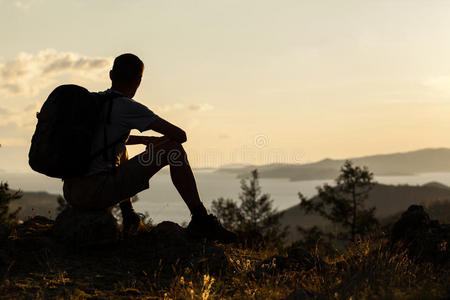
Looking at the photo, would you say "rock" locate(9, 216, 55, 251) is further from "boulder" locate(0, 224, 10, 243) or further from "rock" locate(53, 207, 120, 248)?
"rock" locate(53, 207, 120, 248)

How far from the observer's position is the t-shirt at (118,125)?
16.0ft

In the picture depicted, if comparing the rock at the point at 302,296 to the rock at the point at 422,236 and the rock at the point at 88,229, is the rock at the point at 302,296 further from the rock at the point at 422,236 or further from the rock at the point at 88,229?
the rock at the point at 422,236

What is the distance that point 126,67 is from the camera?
5129 mm

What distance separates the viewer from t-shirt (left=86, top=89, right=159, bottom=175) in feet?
16.0

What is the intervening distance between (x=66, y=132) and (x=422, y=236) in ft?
19.4

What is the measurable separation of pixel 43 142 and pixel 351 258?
390 centimetres

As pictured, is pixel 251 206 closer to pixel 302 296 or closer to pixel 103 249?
pixel 103 249

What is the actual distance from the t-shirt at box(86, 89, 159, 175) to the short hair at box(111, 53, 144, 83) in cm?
18

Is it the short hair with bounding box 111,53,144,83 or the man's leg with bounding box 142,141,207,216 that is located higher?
the short hair with bounding box 111,53,144,83

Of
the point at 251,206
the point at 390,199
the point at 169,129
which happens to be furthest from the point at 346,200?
the point at 390,199

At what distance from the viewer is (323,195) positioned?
113 feet

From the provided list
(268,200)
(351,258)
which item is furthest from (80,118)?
(268,200)

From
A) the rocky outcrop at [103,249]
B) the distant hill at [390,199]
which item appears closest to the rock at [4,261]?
the rocky outcrop at [103,249]

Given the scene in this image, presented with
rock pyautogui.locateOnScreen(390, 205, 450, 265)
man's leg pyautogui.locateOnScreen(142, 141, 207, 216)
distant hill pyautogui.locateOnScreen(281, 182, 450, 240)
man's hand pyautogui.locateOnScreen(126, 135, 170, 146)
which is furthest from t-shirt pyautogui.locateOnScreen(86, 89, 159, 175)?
distant hill pyautogui.locateOnScreen(281, 182, 450, 240)
